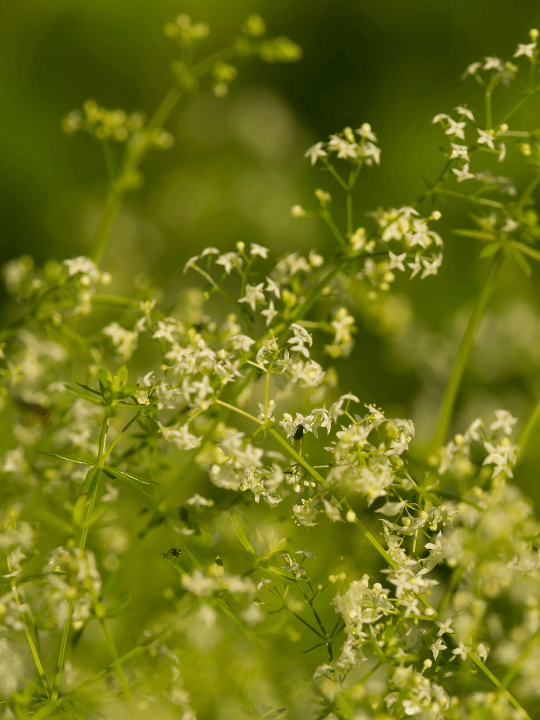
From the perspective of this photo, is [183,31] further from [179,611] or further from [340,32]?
[340,32]

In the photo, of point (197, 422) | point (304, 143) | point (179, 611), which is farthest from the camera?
point (304, 143)

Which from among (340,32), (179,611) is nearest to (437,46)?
(340,32)

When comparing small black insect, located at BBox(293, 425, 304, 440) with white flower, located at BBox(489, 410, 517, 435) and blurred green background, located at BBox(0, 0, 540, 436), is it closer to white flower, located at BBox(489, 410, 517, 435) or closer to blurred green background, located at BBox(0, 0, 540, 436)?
white flower, located at BBox(489, 410, 517, 435)

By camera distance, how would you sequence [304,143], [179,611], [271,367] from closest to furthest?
[179,611] → [271,367] → [304,143]

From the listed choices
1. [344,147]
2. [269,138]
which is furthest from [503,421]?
[269,138]

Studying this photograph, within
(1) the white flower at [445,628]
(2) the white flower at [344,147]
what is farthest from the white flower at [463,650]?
(2) the white flower at [344,147]

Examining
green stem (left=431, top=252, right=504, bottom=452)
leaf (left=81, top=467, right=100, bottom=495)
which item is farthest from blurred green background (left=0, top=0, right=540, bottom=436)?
leaf (left=81, top=467, right=100, bottom=495)

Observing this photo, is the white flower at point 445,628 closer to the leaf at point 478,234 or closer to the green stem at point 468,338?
the green stem at point 468,338

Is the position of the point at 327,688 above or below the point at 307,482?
below
